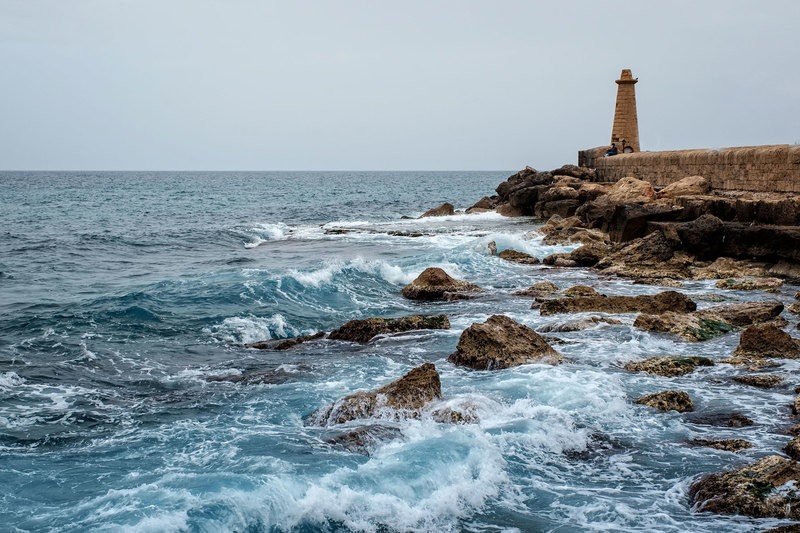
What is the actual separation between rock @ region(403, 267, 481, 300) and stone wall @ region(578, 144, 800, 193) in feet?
27.1

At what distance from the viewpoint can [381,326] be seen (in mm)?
11656

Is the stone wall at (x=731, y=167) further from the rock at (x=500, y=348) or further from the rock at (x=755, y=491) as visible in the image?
the rock at (x=755, y=491)

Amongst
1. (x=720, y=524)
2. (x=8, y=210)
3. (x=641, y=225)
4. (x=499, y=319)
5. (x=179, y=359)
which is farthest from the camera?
(x=8, y=210)

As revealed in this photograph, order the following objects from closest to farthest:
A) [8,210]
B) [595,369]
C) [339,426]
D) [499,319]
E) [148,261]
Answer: [339,426]
[595,369]
[499,319]
[148,261]
[8,210]

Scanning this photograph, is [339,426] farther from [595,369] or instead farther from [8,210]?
[8,210]

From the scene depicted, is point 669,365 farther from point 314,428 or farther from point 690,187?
point 690,187

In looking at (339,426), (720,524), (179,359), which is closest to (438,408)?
(339,426)

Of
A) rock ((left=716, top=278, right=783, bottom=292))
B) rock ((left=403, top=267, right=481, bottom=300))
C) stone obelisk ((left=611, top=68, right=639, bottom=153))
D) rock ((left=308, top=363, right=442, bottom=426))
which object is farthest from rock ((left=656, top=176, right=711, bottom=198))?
rock ((left=308, top=363, right=442, bottom=426))

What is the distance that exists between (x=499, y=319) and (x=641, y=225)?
31.4 feet

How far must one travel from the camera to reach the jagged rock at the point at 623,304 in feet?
38.9

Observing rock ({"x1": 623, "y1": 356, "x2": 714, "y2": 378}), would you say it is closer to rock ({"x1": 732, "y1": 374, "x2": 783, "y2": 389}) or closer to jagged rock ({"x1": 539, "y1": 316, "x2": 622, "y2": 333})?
rock ({"x1": 732, "y1": 374, "x2": 783, "y2": 389})

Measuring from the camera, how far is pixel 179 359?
10.7m

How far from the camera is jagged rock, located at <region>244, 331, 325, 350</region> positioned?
11.2 m

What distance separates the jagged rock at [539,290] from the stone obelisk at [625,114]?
22.0 m
